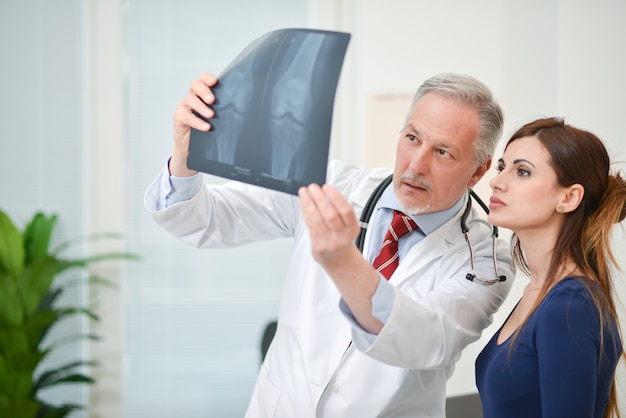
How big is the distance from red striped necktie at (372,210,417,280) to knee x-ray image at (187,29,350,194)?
0.48 metres

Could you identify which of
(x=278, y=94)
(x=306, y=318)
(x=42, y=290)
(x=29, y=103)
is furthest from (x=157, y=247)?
(x=278, y=94)

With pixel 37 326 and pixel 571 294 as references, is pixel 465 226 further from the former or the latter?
pixel 37 326

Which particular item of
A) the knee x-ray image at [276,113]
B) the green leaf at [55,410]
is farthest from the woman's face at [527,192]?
the green leaf at [55,410]

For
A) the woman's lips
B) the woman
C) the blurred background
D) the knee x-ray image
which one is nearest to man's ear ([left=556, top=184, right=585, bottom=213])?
the woman

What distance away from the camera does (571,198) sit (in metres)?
1.35

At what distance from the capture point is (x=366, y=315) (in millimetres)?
1144

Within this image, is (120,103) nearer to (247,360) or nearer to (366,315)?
(247,360)

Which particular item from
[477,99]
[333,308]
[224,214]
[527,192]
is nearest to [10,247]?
[224,214]

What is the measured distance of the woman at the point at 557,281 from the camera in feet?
3.94

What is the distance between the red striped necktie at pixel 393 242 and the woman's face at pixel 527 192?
220 mm

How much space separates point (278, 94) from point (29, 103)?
255 centimetres

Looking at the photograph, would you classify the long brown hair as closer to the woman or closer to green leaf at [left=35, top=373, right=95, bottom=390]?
Result: the woman

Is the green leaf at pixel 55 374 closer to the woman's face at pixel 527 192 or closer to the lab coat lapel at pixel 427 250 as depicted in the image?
the lab coat lapel at pixel 427 250

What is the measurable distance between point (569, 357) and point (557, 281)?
7.4 inches
